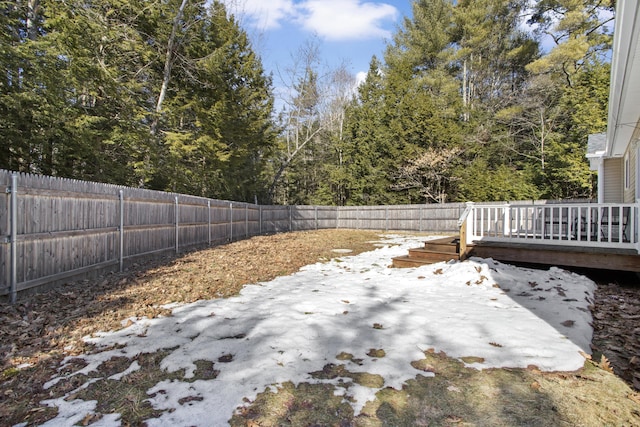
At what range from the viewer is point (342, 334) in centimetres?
332

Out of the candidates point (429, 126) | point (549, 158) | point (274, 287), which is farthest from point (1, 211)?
point (549, 158)

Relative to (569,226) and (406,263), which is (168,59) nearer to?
(406,263)

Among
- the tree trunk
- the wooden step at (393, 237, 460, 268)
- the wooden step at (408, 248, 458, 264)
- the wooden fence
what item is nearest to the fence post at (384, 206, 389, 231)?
the wooden fence

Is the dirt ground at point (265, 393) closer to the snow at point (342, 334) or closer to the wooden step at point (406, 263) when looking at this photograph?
the snow at point (342, 334)

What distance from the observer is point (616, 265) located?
5.43 metres

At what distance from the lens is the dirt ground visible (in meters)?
2.06

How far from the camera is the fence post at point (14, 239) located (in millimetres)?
4012

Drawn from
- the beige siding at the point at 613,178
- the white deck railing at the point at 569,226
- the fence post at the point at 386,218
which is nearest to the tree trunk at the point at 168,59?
the white deck railing at the point at 569,226

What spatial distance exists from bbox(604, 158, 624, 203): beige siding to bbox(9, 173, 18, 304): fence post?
13.7 metres

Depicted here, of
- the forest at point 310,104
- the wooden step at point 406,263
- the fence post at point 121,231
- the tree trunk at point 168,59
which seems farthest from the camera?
the tree trunk at point 168,59

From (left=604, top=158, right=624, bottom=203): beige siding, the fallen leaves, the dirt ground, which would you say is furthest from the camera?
(left=604, top=158, right=624, bottom=203): beige siding

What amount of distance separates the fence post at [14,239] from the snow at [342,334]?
1652 millimetres

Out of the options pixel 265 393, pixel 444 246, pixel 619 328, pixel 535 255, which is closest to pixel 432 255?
pixel 444 246

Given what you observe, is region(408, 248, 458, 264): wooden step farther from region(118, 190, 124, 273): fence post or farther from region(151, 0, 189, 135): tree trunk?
region(151, 0, 189, 135): tree trunk
